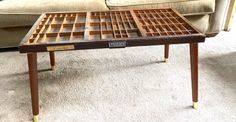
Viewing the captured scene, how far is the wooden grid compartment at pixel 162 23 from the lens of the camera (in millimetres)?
1090

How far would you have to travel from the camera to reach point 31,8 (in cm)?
172

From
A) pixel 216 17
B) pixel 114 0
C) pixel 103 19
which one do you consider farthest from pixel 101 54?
pixel 216 17

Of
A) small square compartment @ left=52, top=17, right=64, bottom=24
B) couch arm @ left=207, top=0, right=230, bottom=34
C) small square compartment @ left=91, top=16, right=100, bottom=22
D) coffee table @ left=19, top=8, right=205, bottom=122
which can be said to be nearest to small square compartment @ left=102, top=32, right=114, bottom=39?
coffee table @ left=19, top=8, right=205, bottom=122

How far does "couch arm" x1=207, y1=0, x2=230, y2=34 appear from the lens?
190 cm

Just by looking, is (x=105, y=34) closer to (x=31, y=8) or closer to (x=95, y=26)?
(x=95, y=26)

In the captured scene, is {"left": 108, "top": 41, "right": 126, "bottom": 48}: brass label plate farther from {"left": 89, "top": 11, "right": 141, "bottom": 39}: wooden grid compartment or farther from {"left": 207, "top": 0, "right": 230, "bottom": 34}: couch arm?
{"left": 207, "top": 0, "right": 230, "bottom": 34}: couch arm

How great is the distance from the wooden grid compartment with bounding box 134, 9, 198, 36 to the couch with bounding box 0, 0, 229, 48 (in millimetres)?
385

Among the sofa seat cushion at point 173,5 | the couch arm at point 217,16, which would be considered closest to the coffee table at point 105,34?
the sofa seat cushion at point 173,5

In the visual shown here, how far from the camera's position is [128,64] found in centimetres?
168

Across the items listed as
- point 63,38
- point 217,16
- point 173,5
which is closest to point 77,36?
point 63,38

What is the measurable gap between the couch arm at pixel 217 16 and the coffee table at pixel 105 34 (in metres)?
0.76

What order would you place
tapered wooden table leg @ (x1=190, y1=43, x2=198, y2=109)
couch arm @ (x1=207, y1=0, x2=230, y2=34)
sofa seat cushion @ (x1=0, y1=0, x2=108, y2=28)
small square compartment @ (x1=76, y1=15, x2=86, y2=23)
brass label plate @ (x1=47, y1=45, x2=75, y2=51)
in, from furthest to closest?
couch arm @ (x1=207, y1=0, x2=230, y2=34), sofa seat cushion @ (x1=0, y1=0, x2=108, y2=28), small square compartment @ (x1=76, y1=15, x2=86, y2=23), tapered wooden table leg @ (x1=190, y1=43, x2=198, y2=109), brass label plate @ (x1=47, y1=45, x2=75, y2=51)

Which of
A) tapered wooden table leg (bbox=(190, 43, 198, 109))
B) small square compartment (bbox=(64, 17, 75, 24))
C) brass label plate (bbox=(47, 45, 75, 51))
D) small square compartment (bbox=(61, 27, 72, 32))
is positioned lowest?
tapered wooden table leg (bbox=(190, 43, 198, 109))

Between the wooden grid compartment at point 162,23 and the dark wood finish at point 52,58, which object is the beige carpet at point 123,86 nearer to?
the dark wood finish at point 52,58
